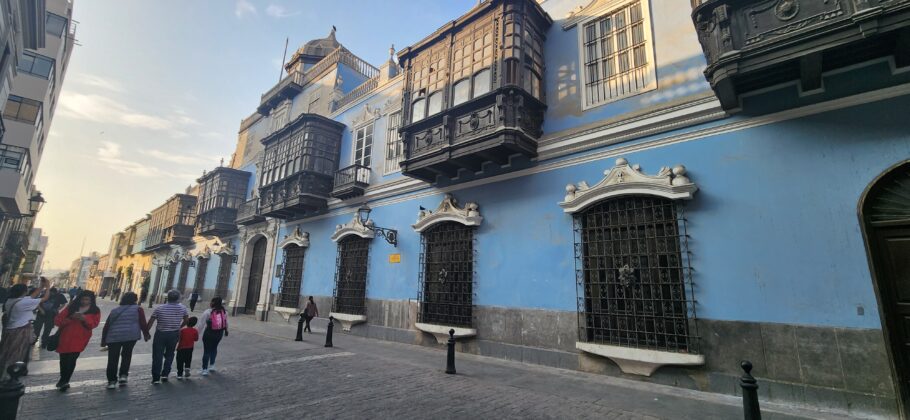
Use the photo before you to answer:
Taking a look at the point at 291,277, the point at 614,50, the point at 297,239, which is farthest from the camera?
the point at 291,277

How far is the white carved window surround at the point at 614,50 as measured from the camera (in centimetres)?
800

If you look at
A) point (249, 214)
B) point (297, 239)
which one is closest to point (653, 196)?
point (297, 239)

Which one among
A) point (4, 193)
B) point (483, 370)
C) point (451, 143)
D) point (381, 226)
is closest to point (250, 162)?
point (4, 193)

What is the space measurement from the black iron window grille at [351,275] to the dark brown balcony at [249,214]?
20.6ft

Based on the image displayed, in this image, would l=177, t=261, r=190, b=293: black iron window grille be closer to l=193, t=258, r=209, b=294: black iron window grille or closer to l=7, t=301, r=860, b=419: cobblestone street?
l=193, t=258, r=209, b=294: black iron window grille

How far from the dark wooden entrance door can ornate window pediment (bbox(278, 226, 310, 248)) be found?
319cm

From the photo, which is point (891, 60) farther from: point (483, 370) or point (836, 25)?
point (483, 370)

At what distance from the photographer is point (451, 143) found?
9.59 meters

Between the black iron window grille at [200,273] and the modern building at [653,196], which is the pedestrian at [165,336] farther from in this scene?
the black iron window grille at [200,273]

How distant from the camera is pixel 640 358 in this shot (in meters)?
6.55

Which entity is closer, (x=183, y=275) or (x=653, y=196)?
(x=653, y=196)

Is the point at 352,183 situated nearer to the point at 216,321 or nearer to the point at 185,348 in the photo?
the point at 216,321

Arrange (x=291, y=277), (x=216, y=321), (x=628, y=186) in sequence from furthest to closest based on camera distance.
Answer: (x=291, y=277), (x=628, y=186), (x=216, y=321)

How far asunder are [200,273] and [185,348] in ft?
69.0
